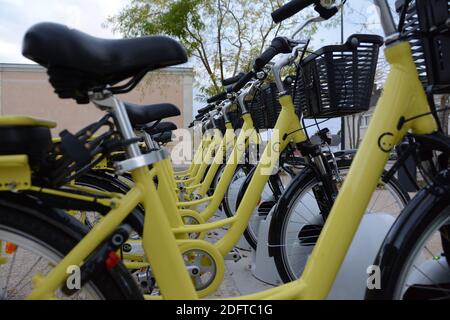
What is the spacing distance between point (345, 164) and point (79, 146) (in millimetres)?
1391

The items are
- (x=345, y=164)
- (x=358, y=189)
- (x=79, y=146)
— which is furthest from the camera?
(x=345, y=164)

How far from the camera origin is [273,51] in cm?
184

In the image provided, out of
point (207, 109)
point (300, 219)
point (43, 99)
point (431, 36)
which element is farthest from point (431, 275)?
point (43, 99)

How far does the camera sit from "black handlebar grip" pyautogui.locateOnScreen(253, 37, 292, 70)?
5.90ft

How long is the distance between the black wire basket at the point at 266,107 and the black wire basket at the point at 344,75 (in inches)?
31.8

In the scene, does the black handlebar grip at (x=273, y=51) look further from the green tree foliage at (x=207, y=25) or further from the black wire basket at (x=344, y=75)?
the green tree foliage at (x=207, y=25)

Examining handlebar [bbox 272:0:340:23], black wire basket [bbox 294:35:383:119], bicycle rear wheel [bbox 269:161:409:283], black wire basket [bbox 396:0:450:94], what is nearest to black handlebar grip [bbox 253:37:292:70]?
black wire basket [bbox 294:35:383:119]

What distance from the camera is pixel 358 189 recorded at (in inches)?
45.1

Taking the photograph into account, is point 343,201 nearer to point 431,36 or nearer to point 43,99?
point 431,36

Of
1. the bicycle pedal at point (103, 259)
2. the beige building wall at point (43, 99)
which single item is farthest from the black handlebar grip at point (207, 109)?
the beige building wall at point (43, 99)

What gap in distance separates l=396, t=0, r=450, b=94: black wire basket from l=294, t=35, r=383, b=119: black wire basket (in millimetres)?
542

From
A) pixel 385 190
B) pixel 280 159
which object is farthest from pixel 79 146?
pixel 385 190

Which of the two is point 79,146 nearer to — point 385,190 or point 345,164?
point 345,164

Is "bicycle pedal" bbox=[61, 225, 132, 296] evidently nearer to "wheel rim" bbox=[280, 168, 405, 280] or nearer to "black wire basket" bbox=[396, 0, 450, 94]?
"black wire basket" bbox=[396, 0, 450, 94]
